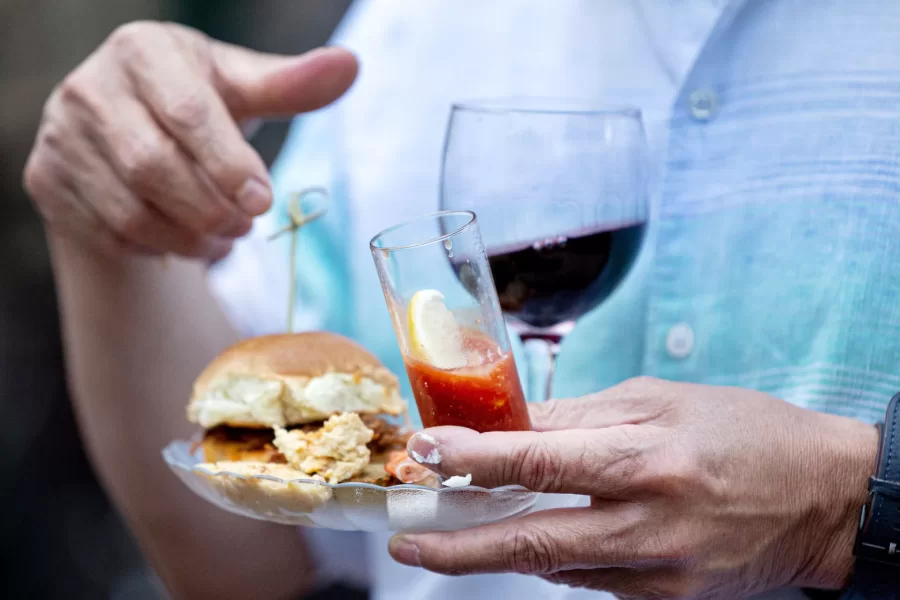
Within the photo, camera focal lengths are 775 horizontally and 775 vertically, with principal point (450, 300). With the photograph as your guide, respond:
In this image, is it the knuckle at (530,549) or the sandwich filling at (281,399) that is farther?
the sandwich filling at (281,399)

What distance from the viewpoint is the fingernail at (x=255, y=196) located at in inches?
42.3

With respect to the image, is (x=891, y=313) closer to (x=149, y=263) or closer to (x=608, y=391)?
(x=608, y=391)

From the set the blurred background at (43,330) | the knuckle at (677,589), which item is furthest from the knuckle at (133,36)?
the blurred background at (43,330)

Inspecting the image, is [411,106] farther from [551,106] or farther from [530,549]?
[530,549]

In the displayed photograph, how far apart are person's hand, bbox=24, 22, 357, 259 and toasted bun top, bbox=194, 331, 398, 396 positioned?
7.7 inches

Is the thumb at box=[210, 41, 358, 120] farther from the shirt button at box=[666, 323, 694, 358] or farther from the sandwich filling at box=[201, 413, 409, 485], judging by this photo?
the shirt button at box=[666, 323, 694, 358]

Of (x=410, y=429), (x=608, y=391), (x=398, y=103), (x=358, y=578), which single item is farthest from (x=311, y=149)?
(x=608, y=391)

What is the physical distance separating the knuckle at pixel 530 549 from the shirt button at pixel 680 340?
0.54 metres

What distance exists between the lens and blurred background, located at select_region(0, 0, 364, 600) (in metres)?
3.78

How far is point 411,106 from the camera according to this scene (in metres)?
1.71

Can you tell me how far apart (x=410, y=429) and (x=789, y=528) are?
20.9 inches

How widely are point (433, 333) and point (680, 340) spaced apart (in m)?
0.56

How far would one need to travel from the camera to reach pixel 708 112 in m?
1.21

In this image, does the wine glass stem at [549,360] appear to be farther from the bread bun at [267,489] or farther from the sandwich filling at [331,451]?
the bread bun at [267,489]
